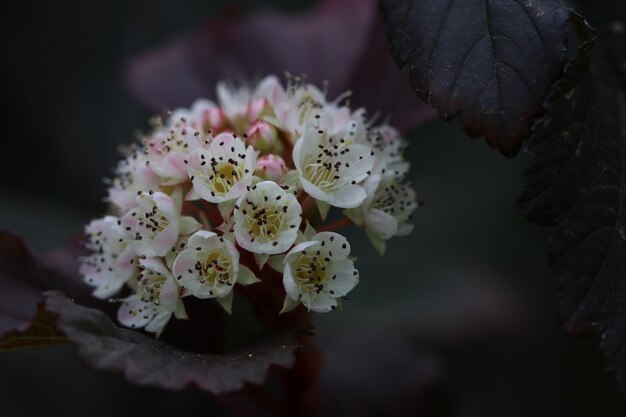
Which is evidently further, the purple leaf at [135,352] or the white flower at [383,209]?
the white flower at [383,209]

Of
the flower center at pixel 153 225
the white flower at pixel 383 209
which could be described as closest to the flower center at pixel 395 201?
the white flower at pixel 383 209

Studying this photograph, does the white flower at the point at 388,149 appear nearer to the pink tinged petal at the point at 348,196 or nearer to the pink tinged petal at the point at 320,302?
the pink tinged petal at the point at 348,196

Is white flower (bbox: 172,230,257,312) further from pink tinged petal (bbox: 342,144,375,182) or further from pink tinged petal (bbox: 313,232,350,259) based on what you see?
pink tinged petal (bbox: 342,144,375,182)

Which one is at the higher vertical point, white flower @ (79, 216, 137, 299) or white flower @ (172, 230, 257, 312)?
white flower @ (172, 230, 257, 312)

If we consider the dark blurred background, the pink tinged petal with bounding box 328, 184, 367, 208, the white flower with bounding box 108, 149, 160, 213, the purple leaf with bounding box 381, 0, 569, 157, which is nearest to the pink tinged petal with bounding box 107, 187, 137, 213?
the white flower with bounding box 108, 149, 160, 213

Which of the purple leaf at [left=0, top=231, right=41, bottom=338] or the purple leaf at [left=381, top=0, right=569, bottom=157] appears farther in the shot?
the purple leaf at [left=0, top=231, right=41, bottom=338]

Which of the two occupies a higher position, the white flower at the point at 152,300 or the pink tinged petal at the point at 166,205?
the pink tinged petal at the point at 166,205

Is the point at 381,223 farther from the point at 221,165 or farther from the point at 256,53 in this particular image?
the point at 256,53
